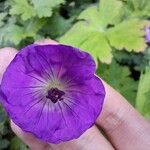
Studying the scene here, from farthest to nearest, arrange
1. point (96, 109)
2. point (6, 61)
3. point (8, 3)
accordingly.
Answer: point (8, 3) → point (6, 61) → point (96, 109)

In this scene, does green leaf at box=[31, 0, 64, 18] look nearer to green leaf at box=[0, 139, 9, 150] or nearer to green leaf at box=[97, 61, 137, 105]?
green leaf at box=[97, 61, 137, 105]

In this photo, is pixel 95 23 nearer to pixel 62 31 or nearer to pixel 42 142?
pixel 62 31

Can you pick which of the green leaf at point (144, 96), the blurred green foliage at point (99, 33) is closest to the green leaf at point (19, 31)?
the blurred green foliage at point (99, 33)

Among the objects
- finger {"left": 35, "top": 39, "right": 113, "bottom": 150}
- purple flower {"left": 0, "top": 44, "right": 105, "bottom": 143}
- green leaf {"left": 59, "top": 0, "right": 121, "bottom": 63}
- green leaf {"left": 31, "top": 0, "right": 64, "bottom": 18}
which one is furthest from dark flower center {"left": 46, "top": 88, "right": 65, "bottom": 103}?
green leaf {"left": 31, "top": 0, "right": 64, "bottom": 18}

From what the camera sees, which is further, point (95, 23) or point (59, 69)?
point (95, 23)

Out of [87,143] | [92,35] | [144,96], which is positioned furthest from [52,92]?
[92,35]

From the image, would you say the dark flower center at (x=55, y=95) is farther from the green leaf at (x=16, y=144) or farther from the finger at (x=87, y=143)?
the green leaf at (x=16, y=144)

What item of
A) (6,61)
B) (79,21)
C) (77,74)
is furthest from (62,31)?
(77,74)
